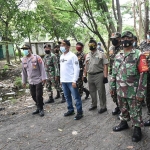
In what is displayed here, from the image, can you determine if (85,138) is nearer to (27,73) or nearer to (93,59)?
(93,59)

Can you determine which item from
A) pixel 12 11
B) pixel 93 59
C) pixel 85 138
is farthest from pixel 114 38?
pixel 12 11

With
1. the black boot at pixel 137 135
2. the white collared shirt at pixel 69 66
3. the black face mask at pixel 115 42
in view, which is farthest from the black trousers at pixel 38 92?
the black boot at pixel 137 135

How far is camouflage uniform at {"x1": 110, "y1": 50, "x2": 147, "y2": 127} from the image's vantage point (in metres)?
3.17

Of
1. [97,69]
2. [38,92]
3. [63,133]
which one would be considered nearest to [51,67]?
[38,92]

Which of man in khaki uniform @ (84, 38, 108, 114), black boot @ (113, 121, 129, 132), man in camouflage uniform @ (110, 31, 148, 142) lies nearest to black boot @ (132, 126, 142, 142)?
man in camouflage uniform @ (110, 31, 148, 142)

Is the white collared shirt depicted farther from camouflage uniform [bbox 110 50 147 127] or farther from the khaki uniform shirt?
camouflage uniform [bbox 110 50 147 127]

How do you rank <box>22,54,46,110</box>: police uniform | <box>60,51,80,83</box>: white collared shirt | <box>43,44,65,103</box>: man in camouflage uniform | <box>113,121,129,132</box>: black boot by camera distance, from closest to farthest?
<box>113,121,129,132</box>: black boot < <box>60,51,80,83</box>: white collared shirt < <box>22,54,46,110</box>: police uniform < <box>43,44,65,103</box>: man in camouflage uniform

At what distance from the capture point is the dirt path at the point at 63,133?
3562 millimetres

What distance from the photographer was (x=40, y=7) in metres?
17.4

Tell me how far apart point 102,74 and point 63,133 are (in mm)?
1721

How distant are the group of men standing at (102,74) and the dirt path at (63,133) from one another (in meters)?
0.19

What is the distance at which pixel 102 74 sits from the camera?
4879 millimetres

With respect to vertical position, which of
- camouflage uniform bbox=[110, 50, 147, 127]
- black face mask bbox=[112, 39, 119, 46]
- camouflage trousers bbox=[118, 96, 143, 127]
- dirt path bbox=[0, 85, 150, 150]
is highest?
black face mask bbox=[112, 39, 119, 46]

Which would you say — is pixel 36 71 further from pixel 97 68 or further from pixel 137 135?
pixel 137 135
